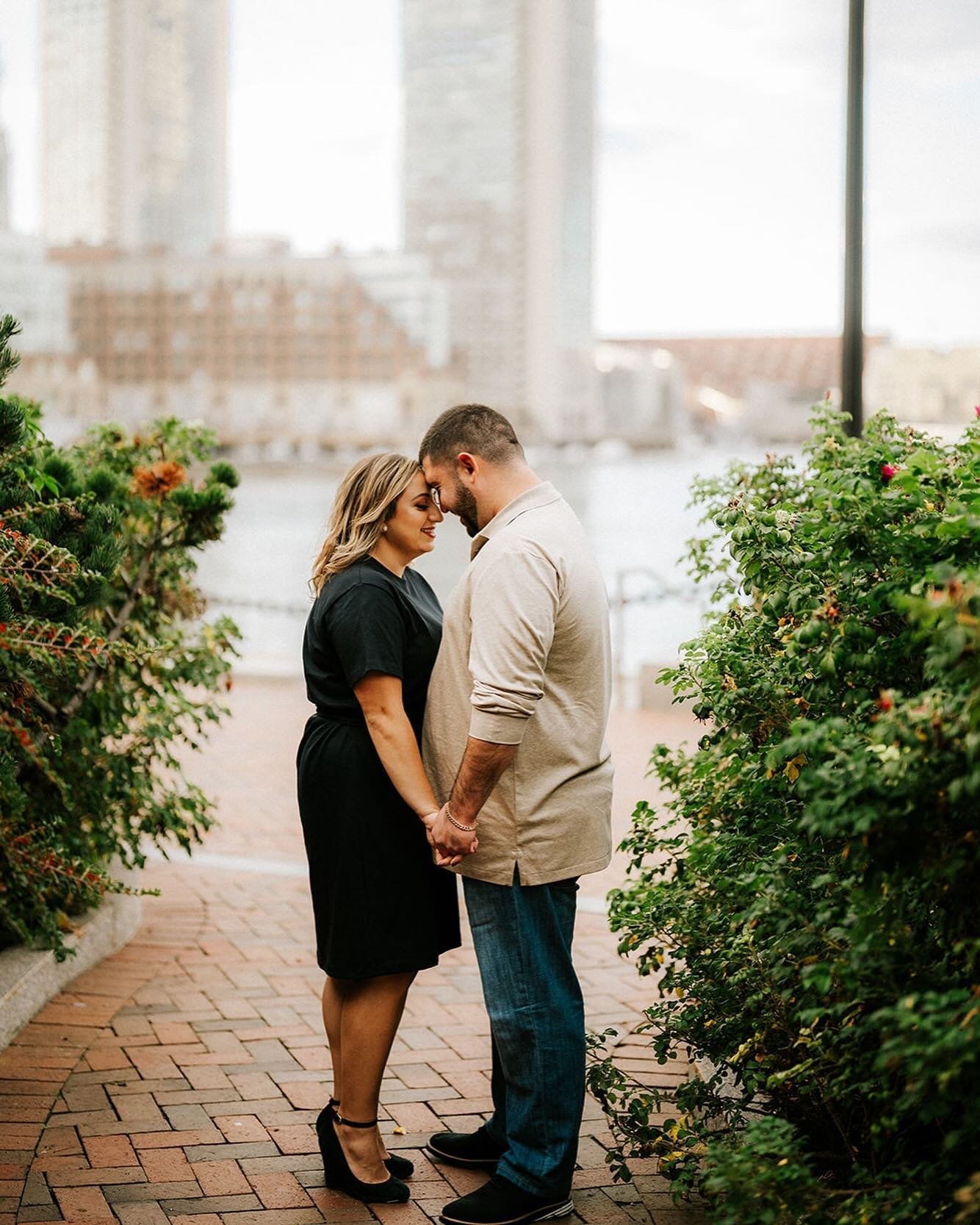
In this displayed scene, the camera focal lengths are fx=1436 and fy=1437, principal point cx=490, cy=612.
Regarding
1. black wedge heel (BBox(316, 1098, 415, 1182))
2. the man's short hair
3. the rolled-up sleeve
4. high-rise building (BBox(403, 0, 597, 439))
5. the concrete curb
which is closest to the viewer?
the rolled-up sleeve

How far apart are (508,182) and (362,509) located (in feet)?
362

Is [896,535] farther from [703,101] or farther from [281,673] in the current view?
[703,101]

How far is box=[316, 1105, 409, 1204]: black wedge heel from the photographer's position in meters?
3.28

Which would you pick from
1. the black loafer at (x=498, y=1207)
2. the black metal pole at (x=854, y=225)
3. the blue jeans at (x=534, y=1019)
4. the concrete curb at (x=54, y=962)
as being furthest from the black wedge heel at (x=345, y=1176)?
the black metal pole at (x=854, y=225)

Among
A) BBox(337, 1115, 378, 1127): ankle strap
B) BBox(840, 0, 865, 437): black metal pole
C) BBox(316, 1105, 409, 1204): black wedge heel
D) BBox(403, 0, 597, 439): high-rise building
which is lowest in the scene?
BBox(316, 1105, 409, 1204): black wedge heel

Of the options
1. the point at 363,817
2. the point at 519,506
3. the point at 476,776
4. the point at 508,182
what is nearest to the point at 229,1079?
the point at 363,817

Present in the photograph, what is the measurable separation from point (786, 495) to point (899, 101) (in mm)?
3284

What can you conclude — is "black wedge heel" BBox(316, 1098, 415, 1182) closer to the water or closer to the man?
the man

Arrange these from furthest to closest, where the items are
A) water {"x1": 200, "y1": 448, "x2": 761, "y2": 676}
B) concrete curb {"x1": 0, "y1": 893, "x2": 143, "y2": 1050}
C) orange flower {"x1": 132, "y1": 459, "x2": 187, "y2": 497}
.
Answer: water {"x1": 200, "y1": 448, "x2": 761, "y2": 676}
orange flower {"x1": 132, "y1": 459, "x2": 187, "y2": 497}
concrete curb {"x1": 0, "y1": 893, "x2": 143, "y2": 1050}

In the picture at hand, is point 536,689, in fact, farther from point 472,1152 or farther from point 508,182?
point 508,182

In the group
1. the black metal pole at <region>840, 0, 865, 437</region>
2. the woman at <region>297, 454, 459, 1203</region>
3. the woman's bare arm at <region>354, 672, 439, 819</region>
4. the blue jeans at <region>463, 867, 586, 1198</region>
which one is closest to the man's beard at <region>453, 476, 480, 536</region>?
the woman at <region>297, 454, 459, 1203</region>

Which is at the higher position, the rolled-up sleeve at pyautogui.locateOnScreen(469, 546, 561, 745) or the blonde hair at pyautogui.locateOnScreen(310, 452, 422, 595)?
the blonde hair at pyautogui.locateOnScreen(310, 452, 422, 595)

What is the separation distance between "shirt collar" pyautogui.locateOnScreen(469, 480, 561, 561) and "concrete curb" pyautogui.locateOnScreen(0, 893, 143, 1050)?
2.07m

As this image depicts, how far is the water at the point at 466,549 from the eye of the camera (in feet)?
46.8
